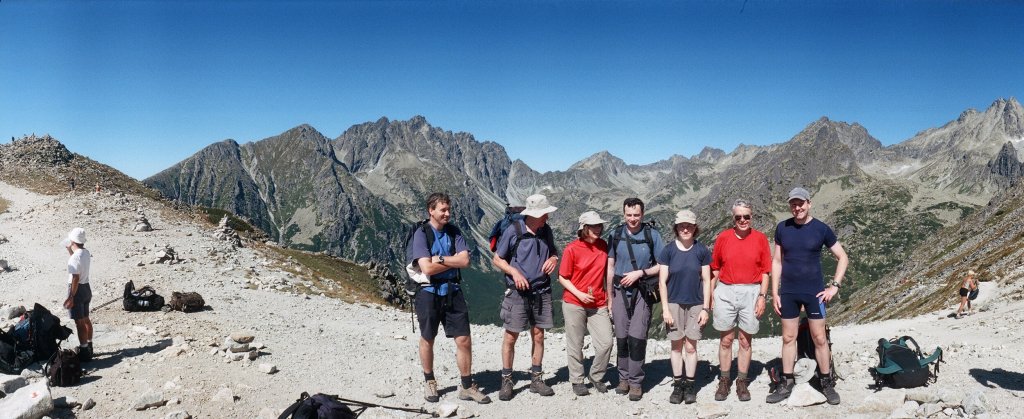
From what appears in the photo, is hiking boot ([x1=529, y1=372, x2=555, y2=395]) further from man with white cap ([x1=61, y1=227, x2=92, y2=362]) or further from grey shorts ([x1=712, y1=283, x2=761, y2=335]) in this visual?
man with white cap ([x1=61, y1=227, x2=92, y2=362])

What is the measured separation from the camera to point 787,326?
30.1 ft

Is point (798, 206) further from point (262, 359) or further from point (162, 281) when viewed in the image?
point (162, 281)

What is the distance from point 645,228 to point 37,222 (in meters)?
45.7

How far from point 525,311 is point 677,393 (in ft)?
10.4

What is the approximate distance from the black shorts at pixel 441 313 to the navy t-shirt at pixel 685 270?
12.0 feet

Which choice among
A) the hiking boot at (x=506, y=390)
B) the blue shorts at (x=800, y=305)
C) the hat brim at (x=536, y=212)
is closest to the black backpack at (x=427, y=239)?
the hat brim at (x=536, y=212)

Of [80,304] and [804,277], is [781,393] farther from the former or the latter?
[80,304]

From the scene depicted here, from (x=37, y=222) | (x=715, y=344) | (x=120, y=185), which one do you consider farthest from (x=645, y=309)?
(x=120, y=185)

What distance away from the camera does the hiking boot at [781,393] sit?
9.30 metres

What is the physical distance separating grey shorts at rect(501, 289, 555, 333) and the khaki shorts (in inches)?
85.5

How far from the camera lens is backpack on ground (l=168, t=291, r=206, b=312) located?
1741cm

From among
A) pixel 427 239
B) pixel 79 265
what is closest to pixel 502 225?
pixel 427 239

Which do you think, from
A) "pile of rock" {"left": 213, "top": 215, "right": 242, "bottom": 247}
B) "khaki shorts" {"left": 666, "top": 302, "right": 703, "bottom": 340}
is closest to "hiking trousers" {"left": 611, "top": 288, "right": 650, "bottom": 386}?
"khaki shorts" {"left": 666, "top": 302, "right": 703, "bottom": 340}

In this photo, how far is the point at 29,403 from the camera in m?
8.42
